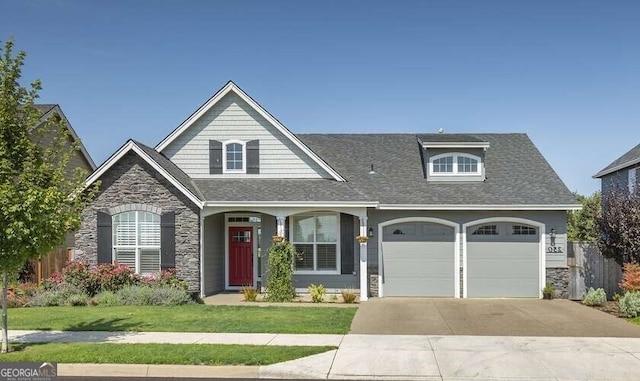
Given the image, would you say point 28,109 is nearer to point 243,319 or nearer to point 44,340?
point 44,340

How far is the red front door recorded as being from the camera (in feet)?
68.6

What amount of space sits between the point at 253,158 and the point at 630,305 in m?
12.6

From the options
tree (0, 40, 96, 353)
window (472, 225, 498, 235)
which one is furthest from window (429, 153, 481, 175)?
tree (0, 40, 96, 353)

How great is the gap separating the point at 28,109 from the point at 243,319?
6700 millimetres

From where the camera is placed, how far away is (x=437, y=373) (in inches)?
358

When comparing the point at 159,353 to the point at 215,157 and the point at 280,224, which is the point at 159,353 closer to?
the point at 280,224

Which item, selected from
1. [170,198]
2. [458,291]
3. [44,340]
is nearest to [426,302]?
[458,291]

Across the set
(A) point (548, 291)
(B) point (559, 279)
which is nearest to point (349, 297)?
(A) point (548, 291)

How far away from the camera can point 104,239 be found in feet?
61.1

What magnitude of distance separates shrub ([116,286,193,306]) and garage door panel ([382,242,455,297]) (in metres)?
6.91

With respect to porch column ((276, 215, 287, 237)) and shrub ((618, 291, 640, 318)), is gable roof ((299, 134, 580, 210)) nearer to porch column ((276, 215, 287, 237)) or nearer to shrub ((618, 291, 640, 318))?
porch column ((276, 215, 287, 237))

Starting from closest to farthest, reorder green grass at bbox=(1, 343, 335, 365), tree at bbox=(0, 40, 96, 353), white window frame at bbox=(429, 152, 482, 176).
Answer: green grass at bbox=(1, 343, 335, 365), tree at bbox=(0, 40, 96, 353), white window frame at bbox=(429, 152, 482, 176)

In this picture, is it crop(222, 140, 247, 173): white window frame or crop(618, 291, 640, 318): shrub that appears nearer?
crop(618, 291, 640, 318): shrub

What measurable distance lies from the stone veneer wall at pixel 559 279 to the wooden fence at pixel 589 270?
12 cm
